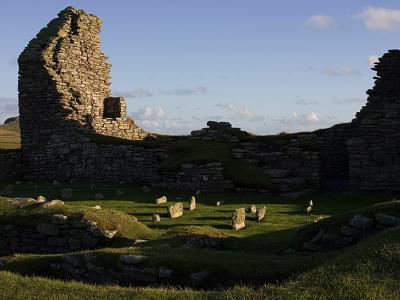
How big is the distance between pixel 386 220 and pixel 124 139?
20.5 m

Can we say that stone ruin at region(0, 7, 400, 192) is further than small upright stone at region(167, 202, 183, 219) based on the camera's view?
Yes

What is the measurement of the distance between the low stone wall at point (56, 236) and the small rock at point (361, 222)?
6.92m

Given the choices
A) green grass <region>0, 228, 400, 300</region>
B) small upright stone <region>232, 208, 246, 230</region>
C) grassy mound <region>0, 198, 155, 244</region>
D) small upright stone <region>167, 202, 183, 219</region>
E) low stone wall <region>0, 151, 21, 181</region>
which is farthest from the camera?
low stone wall <region>0, 151, 21, 181</region>

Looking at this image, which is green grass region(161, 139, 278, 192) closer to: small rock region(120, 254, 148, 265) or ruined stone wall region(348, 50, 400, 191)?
ruined stone wall region(348, 50, 400, 191)

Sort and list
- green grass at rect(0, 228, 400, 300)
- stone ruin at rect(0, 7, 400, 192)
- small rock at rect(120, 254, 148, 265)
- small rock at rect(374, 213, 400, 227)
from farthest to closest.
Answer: stone ruin at rect(0, 7, 400, 192) < small rock at rect(374, 213, 400, 227) < small rock at rect(120, 254, 148, 265) < green grass at rect(0, 228, 400, 300)

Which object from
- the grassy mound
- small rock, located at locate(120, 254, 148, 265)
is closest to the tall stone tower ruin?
the grassy mound

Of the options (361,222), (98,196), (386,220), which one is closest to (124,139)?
(98,196)

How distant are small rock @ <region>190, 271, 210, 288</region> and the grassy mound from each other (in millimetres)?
4334

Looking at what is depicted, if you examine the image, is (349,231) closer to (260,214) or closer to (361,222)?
(361,222)

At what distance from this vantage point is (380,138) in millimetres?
25641

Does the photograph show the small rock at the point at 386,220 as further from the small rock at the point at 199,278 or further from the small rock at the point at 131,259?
the small rock at the point at 131,259

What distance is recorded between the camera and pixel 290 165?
26703mm

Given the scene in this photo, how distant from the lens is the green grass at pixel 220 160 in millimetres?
25859

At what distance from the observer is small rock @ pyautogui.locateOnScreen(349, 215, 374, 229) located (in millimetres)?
13273
